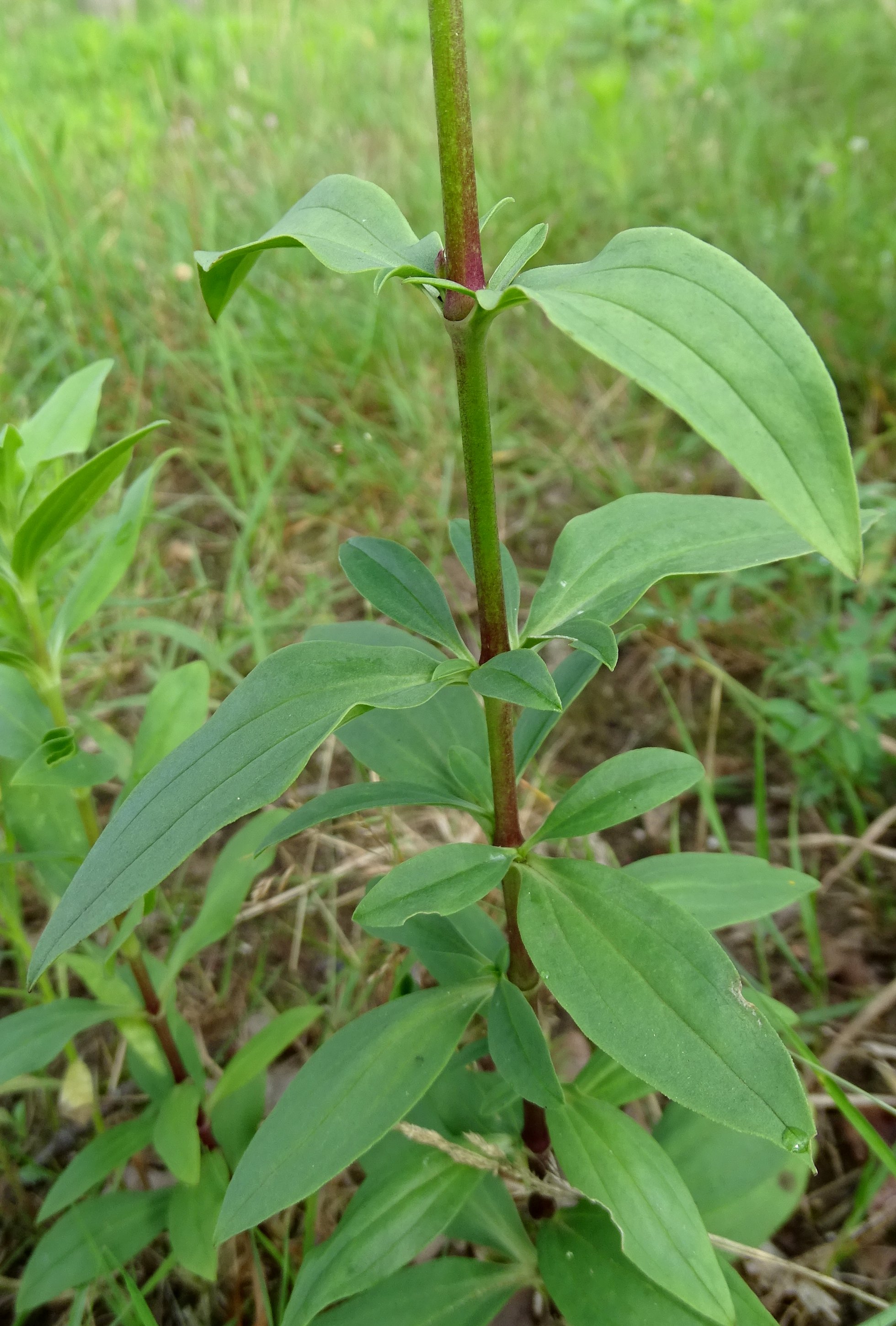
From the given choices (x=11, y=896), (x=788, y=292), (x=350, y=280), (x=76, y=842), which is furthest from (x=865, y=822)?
(x=350, y=280)

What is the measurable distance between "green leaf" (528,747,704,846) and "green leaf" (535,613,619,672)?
0.14 metres

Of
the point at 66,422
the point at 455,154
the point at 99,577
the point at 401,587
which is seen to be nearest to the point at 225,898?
the point at 99,577

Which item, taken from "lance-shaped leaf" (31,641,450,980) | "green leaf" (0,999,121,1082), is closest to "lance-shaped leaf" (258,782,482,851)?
"lance-shaped leaf" (31,641,450,980)

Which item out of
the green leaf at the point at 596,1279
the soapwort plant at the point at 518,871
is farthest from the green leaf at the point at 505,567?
the green leaf at the point at 596,1279

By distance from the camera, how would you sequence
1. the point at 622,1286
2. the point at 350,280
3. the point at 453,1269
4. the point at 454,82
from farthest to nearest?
the point at 350,280, the point at 453,1269, the point at 622,1286, the point at 454,82

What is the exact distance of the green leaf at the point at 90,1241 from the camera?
1.00m

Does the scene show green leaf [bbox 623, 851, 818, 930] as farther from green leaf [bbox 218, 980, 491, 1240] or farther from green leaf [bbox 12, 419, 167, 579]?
green leaf [bbox 12, 419, 167, 579]

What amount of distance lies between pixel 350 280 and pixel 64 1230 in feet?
7.67

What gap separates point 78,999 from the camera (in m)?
1.09

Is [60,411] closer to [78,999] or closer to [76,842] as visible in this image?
[76,842]

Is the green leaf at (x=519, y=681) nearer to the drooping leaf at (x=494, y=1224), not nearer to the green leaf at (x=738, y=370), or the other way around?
the green leaf at (x=738, y=370)

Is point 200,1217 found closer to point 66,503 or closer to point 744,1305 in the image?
point 744,1305

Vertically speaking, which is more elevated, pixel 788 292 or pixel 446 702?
pixel 788 292

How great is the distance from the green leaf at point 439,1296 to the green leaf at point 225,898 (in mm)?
415
